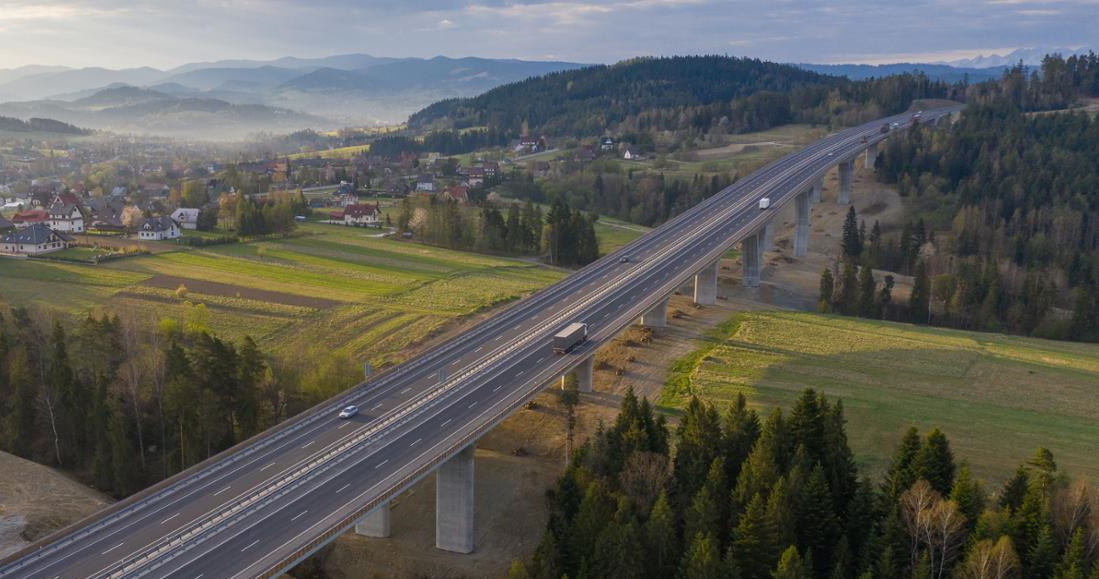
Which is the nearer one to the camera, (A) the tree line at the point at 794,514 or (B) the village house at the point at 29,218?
(A) the tree line at the point at 794,514

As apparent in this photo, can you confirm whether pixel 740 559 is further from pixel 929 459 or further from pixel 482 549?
pixel 482 549

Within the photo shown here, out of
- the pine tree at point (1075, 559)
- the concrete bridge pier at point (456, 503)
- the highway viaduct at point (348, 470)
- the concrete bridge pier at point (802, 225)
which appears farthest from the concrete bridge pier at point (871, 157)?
the concrete bridge pier at point (456, 503)

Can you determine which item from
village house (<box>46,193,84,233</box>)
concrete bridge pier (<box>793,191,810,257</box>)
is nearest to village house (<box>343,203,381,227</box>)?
village house (<box>46,193,84,233</box>)

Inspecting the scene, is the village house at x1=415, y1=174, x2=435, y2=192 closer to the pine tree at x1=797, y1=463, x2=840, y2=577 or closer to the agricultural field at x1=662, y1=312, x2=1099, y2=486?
the agricultural field at x1=662, y1=312, x2=1099, y2=486

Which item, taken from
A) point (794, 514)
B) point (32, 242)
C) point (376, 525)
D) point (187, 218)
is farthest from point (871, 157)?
point (376, 525)

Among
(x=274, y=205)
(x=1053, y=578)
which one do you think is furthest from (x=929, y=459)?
(x=274, y=205)

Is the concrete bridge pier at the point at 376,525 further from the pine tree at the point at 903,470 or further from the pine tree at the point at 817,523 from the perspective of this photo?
the pine tree at the point at 903,470
